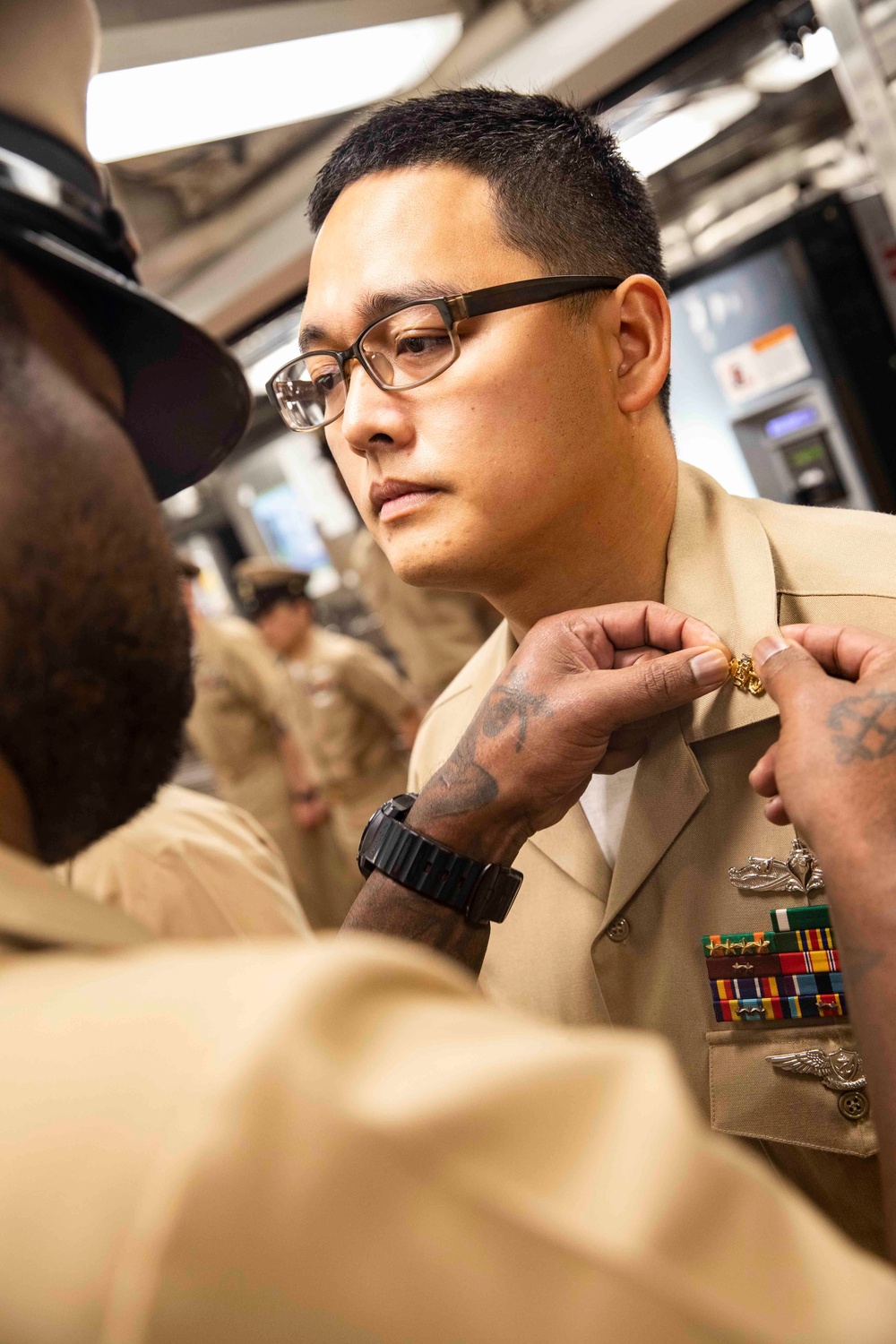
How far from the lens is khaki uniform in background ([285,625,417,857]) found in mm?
4590

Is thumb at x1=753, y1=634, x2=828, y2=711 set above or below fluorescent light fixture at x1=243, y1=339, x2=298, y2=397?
below

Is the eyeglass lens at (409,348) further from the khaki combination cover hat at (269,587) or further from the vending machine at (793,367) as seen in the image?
the khaki combination cover hat at (269,587)

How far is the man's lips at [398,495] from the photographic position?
1.18 metres

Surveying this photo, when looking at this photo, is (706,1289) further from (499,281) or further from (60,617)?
(499,281)

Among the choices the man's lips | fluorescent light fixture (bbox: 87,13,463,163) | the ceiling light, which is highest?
fluorescent light fixture (bbox: 87,13,463,163)

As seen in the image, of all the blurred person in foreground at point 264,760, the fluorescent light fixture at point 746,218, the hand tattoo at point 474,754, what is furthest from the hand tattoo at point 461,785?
the fluorescent light fixture at point 746,218

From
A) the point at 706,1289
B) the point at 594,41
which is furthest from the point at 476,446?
the point at 594,41

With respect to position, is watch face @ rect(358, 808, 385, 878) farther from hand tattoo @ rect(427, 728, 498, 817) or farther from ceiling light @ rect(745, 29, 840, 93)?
ceiling light @ rect(745, 29, 840, 93)

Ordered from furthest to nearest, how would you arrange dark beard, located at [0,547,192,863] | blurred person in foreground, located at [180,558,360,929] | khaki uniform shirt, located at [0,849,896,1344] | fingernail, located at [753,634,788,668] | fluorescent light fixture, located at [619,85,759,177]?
blurred person in foreground, located at [180,558,360,929] < fluorescent light fixture, located at [619,85,759,177] < fingernail, located at [753,634,788,668] < dark beard, located at [0,547,192,863] < khaki uniform shirt, located at [0,849,896,1344]

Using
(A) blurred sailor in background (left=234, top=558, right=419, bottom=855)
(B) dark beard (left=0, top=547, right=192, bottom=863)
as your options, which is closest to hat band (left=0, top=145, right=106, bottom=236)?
(B) dark beard (left=0, top=547, right=192, bottom=863)

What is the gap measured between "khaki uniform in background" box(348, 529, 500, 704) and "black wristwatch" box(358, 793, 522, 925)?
122 inches

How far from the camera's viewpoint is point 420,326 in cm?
117

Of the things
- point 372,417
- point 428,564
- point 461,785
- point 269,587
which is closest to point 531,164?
point 372,417

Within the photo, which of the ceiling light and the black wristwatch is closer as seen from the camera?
the black wristwatch
